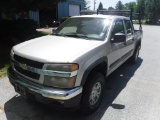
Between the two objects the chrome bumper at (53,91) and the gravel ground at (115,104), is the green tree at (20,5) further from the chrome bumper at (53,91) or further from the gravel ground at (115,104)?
the chrome bumper at (53,91)

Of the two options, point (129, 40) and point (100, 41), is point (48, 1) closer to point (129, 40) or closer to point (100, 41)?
point (129, 40)

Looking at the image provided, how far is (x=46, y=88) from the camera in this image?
3.01 meters

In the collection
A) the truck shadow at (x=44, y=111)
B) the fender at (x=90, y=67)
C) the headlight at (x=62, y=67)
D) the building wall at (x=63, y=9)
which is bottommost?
the truck shadow at (x=44, y=111)

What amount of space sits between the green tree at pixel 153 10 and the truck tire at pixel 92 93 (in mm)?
50545

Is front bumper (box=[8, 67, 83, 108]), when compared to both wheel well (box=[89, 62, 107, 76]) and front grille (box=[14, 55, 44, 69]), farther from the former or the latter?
wheel well (box=[89, 62, 107, 76])

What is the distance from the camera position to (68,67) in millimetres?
2941

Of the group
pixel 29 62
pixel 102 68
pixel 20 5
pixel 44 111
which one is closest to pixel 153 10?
pixel 20 5

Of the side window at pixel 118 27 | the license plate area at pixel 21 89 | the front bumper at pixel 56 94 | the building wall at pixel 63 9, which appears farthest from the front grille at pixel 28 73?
the building wall at pixel 63 9

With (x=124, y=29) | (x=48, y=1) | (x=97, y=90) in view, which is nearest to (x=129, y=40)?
(x=124, y=29)

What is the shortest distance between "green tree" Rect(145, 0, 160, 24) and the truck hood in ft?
166

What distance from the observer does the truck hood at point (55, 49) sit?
10.1 ft

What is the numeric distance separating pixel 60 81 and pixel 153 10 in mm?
52475

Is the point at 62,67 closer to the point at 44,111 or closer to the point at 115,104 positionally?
the point at 44,111

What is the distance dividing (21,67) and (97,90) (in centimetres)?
147
